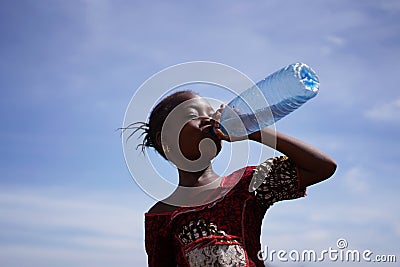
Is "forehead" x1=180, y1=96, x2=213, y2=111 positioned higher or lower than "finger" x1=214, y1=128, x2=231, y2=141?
higher

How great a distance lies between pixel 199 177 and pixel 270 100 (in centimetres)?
64

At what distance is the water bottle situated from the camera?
404 cm

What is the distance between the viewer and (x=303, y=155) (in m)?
4.12

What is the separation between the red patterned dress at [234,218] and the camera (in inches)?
164

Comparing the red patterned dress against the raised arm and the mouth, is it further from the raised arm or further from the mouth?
the mouth

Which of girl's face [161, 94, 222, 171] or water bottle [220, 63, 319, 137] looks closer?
water bottle [220, 63, 319, 137]

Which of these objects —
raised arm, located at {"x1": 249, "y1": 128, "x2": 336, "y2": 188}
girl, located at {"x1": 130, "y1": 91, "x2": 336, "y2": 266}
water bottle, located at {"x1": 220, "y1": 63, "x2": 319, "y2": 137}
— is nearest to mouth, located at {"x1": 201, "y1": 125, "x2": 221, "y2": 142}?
girl, located at {"x1": 130, "y1": 91, "x2": 336, "y2": 266}

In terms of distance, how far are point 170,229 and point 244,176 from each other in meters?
0.50

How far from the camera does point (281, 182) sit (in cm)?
422

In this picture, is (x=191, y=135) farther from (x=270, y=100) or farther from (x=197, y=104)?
(x=270, y=100)

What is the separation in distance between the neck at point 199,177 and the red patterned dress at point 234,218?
0.11m

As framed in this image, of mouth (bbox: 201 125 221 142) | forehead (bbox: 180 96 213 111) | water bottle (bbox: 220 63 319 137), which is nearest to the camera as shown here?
water bottle (bbox: 220 63 319 137)

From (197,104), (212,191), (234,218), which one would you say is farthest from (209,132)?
(234,218)

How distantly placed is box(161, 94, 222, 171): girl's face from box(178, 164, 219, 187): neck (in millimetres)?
37
